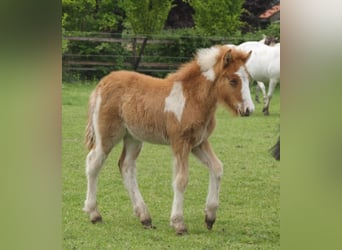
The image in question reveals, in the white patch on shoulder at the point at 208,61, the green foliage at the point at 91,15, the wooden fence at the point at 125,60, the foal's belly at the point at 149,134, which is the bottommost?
the foal's belly at the point at 149,134

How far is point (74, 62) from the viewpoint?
13.7 feet

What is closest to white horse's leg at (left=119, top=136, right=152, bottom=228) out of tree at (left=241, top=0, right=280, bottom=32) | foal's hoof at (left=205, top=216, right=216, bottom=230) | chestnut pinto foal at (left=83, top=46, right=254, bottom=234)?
chestnut pinto foal at (left=83, top=46, right=254, bottom=234)

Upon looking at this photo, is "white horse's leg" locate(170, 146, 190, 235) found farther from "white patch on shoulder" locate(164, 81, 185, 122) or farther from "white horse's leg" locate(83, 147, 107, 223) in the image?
"white horse's leg" locate(83, 147, 107, 223)

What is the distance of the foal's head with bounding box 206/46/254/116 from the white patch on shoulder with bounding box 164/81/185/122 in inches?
6.7

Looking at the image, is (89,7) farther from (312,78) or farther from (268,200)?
(312,78)

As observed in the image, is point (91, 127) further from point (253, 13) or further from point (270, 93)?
point (270, 93)

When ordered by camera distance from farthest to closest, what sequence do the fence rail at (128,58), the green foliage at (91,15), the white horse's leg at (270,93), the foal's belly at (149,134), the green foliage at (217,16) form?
the white horse's leg at (270,93)
the fence rail at (128,58)
the green foliage at (217,16)
the green foliage at (91,15)
the foal's belly at (149,134)

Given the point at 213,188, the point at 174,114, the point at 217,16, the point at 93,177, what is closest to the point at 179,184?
the point at 213,188

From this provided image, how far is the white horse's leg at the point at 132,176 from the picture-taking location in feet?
7.35

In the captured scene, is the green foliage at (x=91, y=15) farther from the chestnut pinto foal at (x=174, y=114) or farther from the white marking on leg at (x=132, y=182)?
the white marking on leg at (x=132, y=182)

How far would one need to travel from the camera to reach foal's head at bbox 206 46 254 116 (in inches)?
80.8

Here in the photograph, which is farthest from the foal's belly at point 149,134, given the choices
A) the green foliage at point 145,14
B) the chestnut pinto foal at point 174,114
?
the green foliage at point 145,14

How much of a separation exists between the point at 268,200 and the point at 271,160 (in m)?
0.99

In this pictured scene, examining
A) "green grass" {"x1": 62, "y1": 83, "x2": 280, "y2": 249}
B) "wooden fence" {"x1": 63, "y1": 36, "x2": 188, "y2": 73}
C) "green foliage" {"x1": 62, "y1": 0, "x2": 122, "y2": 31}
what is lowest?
"green grass" {"x1": 62, "y1": 83, "x2": 280, "y2": 249}
